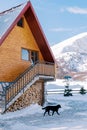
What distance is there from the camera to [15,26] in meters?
25.7

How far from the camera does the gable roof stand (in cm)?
2412

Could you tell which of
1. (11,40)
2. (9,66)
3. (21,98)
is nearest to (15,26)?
(11,40)

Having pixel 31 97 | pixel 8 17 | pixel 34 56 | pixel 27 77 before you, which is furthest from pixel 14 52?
pixel 31 97

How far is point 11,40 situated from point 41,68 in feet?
11.6

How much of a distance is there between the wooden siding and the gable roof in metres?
0.60

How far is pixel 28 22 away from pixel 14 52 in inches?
146

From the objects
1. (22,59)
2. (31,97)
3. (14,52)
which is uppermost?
(14,52)

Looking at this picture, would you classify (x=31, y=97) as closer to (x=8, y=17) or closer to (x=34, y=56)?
(x=34, y=56)

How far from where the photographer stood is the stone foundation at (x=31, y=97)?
2492 cm

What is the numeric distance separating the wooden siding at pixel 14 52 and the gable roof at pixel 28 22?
1.97 ft

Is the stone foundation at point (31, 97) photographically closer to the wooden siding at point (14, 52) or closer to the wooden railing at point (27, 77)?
the wooden railing at point (27, 77)

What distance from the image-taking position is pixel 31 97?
89.5ft

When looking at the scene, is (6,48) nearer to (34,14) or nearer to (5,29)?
(5,29)

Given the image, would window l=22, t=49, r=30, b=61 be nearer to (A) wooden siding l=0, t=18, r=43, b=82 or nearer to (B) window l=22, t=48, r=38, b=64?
(B) window l=22, t=48, r=38, b=64
